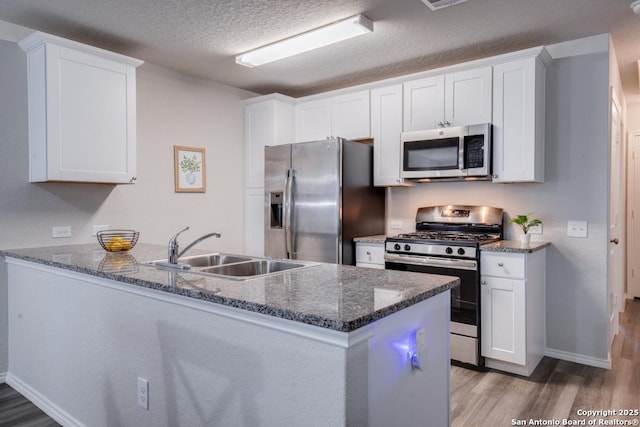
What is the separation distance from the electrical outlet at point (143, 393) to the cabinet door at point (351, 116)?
9.13 ft

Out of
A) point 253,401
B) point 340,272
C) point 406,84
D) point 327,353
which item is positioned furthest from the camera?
point 406,84

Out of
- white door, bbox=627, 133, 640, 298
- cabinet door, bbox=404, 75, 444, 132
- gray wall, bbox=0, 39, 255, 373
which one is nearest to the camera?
gray wall, bbox=0, 39, 255, 373

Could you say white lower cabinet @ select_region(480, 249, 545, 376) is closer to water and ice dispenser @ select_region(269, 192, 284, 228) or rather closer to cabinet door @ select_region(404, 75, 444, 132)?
cabinet door @ select_region(404, 75, 444, 132)

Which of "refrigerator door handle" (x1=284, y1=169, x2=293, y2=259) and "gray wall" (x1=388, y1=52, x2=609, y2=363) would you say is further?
"refrigerator door handle" (x1=284, y1=169, x2=293, y2=259)

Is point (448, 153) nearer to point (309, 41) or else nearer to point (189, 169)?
point (309, 41)

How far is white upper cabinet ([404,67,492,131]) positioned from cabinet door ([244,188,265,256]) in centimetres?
166

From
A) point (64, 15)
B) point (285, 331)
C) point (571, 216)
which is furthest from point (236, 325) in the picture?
point (571, 216)

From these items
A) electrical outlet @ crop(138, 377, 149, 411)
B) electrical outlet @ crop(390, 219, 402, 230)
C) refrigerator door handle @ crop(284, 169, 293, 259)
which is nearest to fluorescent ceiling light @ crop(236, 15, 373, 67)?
refrigerator door handle @ crop(284, 169, 293, 259)

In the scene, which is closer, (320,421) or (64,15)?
(320,421)

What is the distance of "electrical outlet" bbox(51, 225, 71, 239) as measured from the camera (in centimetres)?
311

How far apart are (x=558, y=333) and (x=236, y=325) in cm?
285

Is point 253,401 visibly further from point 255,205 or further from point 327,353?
point 255,205

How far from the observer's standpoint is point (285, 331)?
Answer: 1306mm

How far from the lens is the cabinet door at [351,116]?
154 inches
